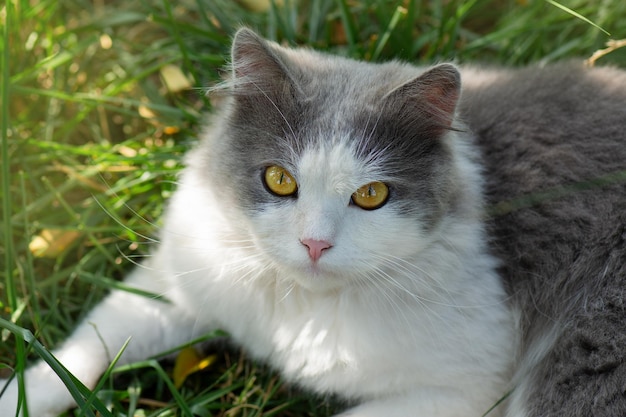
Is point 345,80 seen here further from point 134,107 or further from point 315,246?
point 134,107

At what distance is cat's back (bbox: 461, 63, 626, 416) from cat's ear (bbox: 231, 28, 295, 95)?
73 cm

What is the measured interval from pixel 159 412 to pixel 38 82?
1897 mm

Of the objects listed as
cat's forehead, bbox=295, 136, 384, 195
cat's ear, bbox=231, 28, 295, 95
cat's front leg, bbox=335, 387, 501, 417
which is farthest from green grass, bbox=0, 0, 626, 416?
cat's forehead, bbox=295, 136, 384, 195

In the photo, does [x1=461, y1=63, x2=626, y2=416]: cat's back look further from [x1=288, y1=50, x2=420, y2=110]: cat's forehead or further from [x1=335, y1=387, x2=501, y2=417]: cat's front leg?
[x1=288, y1=50, x2=420, y2=110]: cat's forehead

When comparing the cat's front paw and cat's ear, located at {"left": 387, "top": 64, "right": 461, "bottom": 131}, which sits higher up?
cat's ear, located at {"left": 387, "top": 64, "right": 461, "bottom": 131}

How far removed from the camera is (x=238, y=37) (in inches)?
78.7

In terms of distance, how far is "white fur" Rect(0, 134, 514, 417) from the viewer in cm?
192

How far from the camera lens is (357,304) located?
217 centimetres

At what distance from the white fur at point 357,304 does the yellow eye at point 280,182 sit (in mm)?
39

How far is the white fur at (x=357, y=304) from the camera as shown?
1.92 m

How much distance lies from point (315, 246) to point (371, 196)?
9.6 inches

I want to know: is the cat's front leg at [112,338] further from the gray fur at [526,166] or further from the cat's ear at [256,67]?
the cat's ear at [256,67]

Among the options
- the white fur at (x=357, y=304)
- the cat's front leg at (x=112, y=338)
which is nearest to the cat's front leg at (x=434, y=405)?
the white fur at (x=357, y=304)

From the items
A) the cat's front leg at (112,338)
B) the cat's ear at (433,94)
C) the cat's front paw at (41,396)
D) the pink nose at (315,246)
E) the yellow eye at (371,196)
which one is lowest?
the cat's front paw at (41,396)
